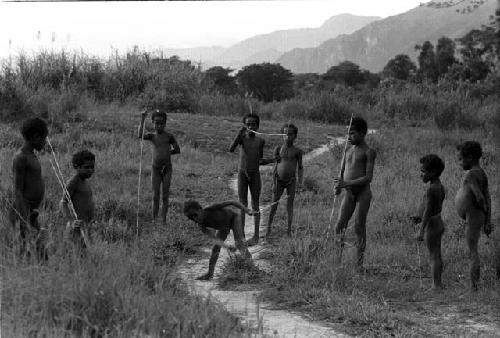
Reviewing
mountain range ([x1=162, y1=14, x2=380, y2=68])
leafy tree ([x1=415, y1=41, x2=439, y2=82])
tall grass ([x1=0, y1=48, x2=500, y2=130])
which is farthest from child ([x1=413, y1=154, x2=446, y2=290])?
leafy tree ([x1=415, y1=41, x2=439, y2=82])

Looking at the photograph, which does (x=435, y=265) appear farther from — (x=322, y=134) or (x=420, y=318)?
(x=322, y=134)

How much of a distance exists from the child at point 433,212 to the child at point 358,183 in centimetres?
64

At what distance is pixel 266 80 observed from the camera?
39000mm

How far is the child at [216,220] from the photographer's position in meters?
5.77

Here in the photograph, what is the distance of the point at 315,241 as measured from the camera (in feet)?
21.0

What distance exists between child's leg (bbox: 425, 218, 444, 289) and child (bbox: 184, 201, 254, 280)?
166 centimetres

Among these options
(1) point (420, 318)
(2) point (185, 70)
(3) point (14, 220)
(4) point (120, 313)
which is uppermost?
(2) point (185, 70)

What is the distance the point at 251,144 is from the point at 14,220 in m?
3.15

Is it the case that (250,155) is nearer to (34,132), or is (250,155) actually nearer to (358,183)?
(358,183)

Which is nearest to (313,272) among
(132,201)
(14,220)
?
(14,220)

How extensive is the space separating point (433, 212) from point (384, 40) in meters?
123

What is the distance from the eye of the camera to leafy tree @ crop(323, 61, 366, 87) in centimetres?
4881

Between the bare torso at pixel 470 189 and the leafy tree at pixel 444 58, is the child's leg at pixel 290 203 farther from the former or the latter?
the leafy tree at pixel 444 58

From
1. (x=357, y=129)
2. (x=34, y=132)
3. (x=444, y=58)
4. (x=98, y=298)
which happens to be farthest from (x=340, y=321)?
(x=444, y=58)
